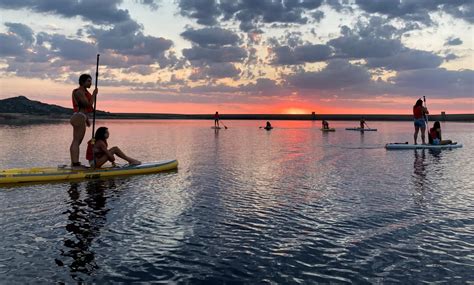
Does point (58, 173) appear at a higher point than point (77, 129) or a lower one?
lower

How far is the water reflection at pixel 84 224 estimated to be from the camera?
7.65m

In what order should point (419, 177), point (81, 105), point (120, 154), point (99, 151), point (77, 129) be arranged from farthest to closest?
point (120, 154) → point (419, 177) → point (99, 151) → point (77, 129) → point (81, 105)

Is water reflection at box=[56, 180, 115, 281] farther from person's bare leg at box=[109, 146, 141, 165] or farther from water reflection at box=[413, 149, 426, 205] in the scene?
water reflection at box=[413, 149, 426, 205]

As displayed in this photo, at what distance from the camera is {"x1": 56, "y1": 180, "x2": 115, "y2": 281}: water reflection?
765 centimetres

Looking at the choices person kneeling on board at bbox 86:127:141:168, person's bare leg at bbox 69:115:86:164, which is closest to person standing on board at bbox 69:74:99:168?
person's bare leg at bbox 69:115:86:164

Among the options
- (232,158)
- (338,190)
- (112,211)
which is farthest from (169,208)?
(232,158)

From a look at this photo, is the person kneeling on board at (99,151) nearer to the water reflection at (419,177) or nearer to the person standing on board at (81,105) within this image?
the person standing on board at (81,105)

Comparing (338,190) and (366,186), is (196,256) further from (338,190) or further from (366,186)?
(366,186)

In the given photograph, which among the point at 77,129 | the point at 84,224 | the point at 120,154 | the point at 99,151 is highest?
the point at 77,129

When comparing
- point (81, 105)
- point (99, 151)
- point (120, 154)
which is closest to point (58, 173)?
point (99, 151)

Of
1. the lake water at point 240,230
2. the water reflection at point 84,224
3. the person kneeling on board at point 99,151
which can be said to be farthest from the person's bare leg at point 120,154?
the water reflection at point 84,224

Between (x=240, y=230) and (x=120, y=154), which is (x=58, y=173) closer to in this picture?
(x=120, y=154)

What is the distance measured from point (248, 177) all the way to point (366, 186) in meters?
5.31

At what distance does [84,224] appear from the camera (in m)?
10.3
